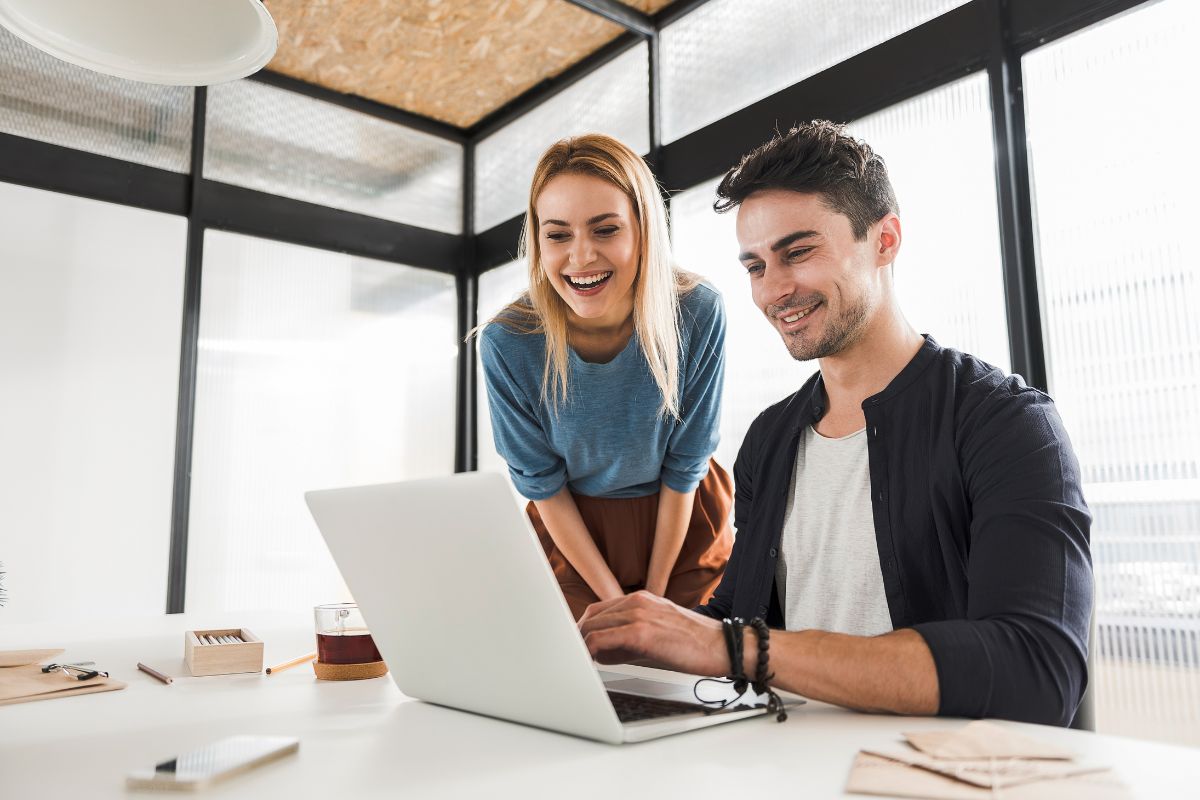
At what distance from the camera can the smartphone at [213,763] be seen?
1.68 ft

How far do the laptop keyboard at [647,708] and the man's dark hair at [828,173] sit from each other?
0.76 metres

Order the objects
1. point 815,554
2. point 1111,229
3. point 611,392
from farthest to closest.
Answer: point 1111,229 < point 611,392 < point 815,554

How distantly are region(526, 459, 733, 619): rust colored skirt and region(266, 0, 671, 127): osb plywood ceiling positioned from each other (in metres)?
1.98

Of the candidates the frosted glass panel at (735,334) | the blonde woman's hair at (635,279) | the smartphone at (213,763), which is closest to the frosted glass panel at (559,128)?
the frosted glass panel at (735,334)

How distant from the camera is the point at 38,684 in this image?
2.86 ft

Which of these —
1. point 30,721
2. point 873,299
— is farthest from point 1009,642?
point 30,721

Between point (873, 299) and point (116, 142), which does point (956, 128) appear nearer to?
point (873, 299)

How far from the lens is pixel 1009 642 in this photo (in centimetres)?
76

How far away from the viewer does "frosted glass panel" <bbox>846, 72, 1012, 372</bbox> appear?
2.10 m

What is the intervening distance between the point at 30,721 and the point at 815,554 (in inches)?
34.7

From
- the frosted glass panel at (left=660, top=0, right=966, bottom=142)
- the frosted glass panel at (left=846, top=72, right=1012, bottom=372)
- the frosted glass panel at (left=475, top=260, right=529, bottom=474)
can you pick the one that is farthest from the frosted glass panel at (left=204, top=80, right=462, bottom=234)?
the frosted glass panel at (left=846, top=72, right=1012, bottom=372)

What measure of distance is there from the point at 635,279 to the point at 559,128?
2106 millimetres

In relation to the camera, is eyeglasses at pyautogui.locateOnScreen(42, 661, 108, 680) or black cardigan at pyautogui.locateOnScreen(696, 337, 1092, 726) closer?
black cardigan at pyautogui.locateOnScreen(696, 337, 1092, 726)

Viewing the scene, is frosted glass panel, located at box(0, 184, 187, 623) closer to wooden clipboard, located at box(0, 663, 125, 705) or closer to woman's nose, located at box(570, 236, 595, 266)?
woman's nose, located at box(570, 236, 595, 266)
